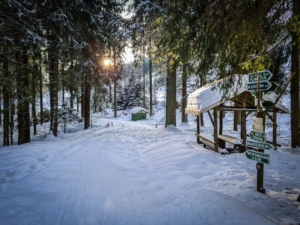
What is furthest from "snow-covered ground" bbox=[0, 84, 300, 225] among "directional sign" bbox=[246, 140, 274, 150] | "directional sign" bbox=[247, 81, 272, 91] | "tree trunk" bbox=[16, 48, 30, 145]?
"tree trunk" bbox=[16, 48, 30, 145]

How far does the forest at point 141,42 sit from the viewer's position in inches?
141

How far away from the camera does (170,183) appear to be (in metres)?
4.79

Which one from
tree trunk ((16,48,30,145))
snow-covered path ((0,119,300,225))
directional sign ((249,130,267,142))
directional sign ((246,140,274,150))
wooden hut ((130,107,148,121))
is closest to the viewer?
snow-covered path ((0,119,300,225))

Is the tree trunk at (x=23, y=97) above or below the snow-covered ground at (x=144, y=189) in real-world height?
above

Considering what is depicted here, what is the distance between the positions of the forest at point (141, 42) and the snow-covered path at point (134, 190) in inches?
113

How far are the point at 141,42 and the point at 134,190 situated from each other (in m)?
8.79

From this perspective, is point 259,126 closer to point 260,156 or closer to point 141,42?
point 260,156

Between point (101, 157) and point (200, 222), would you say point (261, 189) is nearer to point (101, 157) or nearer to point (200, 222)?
point (200, 222)

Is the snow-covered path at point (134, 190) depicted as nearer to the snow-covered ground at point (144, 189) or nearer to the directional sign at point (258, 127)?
the snow-covered ground at point (144, 189)

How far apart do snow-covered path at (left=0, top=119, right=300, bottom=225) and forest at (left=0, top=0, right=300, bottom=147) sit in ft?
9.40

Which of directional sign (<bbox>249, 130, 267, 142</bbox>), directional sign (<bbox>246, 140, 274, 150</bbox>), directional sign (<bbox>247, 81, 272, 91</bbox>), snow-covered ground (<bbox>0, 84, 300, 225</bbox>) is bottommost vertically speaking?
snow-covered ground (<bbox>0, 84, 300, 225</bbox>)

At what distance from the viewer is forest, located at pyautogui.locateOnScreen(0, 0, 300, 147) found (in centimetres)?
358

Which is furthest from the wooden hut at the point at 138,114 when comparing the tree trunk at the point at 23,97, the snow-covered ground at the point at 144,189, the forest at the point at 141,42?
the snow-covered ground at the point at 144,189

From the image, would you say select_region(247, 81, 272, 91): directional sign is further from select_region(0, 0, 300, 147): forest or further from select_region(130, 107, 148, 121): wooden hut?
select_region(130, 107, 148, 121): wooden hut
